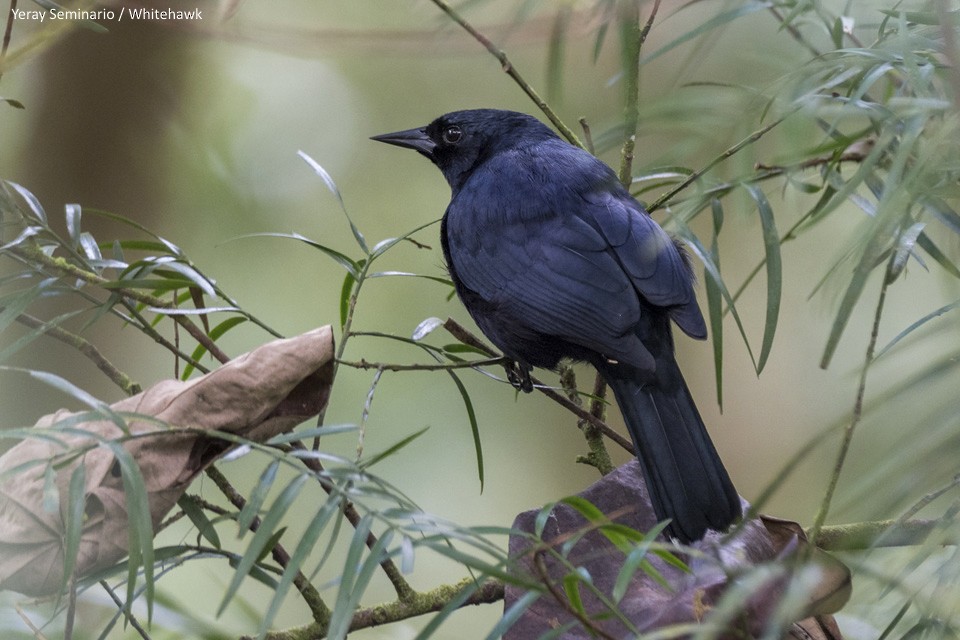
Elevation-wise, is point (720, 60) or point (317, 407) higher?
point (720, 60)

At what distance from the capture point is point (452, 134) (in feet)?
10.6

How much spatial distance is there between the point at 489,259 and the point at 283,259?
8.97 ft

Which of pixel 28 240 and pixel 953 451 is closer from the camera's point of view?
pixel 953 451

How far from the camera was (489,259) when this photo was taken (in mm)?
2477

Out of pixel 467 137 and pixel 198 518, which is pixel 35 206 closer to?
pixel 198 518

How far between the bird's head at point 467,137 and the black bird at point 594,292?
218 mm

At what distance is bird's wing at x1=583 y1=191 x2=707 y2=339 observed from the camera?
6.92ft

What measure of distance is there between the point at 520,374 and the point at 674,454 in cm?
90

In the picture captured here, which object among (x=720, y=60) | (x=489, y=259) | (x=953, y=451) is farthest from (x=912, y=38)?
(x=489, y=259)

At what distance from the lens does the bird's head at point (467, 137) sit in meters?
3.13

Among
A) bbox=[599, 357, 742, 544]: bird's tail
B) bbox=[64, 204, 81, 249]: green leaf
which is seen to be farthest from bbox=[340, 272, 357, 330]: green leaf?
bbox=[599, 357, 742, 544]: bird's tail

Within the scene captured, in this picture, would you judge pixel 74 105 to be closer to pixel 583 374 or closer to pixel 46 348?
pixel 46 348

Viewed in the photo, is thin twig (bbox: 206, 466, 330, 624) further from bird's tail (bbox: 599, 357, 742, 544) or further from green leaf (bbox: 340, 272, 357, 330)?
bird's tail (bbox: 599, 357, 742, 544)

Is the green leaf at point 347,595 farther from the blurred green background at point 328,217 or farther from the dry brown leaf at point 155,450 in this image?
the blurred green background at point 328,217
